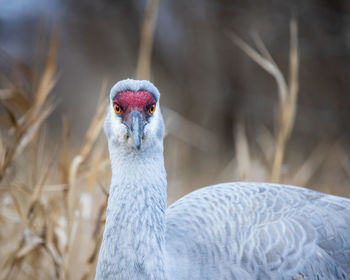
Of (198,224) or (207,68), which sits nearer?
(198,224)

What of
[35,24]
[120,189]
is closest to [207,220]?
[120,189]

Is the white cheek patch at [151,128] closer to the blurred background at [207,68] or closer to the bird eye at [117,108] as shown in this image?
the bird eye at [117,108]

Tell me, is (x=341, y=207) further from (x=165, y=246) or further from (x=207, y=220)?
(x=165, y=246)

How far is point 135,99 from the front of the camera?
1.62 m

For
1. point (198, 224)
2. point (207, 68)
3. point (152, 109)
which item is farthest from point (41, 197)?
point (207, 68)

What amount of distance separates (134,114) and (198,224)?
1.92ft

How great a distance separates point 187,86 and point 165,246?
4.25 meters

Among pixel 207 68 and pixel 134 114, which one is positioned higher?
pixel 207 68

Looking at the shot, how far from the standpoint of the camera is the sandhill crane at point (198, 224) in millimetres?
1625

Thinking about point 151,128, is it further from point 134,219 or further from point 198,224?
point 198,224

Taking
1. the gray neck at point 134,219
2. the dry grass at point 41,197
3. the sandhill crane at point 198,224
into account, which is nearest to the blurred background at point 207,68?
the dry grass at point 41,197

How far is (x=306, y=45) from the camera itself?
534 centimetres

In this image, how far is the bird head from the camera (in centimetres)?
159

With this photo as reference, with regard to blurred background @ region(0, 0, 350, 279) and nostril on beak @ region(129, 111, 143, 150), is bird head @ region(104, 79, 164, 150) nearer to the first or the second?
nostril on beak @ region(129, 111, 143, 150)
